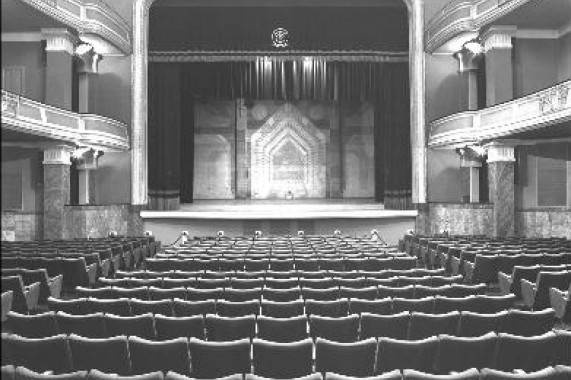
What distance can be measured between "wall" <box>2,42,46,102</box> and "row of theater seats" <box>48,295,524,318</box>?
52.8ft

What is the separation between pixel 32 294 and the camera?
23.8ft

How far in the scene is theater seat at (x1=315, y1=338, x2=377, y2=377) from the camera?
4203 millimetres

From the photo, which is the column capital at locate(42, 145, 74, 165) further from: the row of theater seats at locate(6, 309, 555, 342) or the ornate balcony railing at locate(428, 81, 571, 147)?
the row of theater seats at locate(6, 309, 555, 342)

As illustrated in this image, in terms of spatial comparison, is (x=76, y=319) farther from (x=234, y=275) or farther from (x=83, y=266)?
(x=83, y=266)

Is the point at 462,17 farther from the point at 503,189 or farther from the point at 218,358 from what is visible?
the point at 218,358

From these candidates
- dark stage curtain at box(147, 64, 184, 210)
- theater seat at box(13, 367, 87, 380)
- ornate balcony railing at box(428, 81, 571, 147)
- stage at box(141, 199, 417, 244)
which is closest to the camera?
theater seat at box(13, 367, 87, 380)

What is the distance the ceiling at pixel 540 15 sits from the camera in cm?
1714

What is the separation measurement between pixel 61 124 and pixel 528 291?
14393mm

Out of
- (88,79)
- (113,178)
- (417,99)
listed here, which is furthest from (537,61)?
(88,79)

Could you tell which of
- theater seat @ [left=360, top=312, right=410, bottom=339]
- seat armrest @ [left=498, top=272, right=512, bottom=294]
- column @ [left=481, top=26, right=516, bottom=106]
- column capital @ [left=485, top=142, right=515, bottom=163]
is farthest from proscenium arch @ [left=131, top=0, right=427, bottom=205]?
theater seat @ [left=360, top=312, right=410, bottom=339]

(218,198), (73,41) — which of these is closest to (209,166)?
(218,198)

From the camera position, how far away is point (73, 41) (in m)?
19.9

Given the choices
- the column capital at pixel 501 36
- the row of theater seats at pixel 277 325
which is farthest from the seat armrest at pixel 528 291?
the column capital at pixel 501 36

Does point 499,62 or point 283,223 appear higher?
point 499,62
